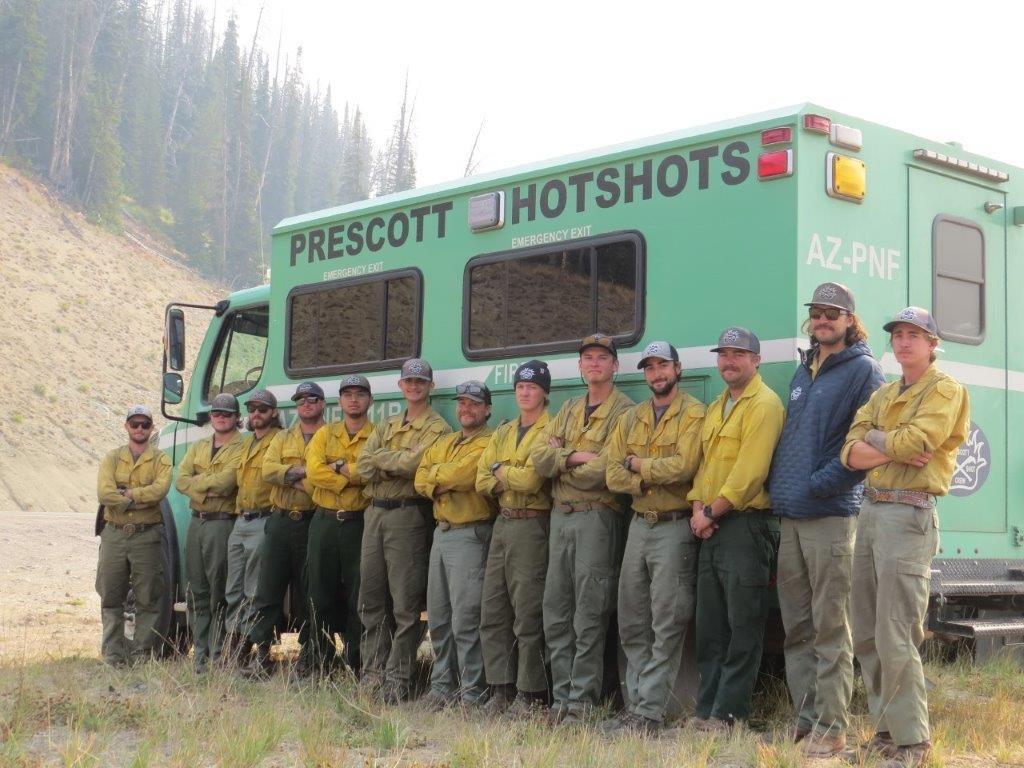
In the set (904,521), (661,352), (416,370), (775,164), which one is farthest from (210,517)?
(904,521)

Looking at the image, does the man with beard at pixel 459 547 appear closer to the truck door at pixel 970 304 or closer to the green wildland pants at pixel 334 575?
the green wildland pants at pixel 334 575

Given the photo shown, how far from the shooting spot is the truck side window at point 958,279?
22.9 ft

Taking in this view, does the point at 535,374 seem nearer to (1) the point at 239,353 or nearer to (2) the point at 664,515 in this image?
(2) the point at 664,515

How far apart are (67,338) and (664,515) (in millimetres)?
35786

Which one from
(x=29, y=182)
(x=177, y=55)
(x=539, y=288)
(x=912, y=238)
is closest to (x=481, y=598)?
(x=539, y=288)

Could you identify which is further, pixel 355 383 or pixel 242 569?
pixel 242 569

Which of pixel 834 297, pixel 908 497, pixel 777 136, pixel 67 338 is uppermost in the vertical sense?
pixel 67 338

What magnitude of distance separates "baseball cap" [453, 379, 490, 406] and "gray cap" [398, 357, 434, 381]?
1.05 ft

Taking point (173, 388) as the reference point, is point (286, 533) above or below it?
below

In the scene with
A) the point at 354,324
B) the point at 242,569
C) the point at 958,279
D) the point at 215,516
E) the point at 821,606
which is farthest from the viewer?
the point at 215,516

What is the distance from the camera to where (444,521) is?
305 inches

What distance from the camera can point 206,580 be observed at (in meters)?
9.41

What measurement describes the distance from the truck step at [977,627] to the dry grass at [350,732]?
410 millimetres

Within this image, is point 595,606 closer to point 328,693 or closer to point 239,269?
point 328,693
